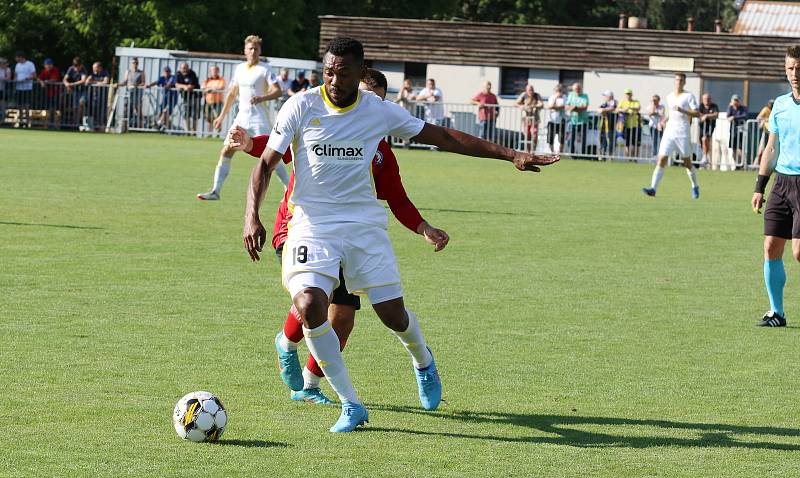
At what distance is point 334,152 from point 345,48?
1.74 ft

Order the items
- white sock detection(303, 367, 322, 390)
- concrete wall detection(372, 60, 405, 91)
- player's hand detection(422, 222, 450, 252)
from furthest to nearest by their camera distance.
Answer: concrete wall detection(372, 60, 405, 91) < white sock detection(303, 367, 322, 390) < player's hand detection(422, 222, 450, 252)

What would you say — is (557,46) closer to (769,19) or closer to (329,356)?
(769,19)

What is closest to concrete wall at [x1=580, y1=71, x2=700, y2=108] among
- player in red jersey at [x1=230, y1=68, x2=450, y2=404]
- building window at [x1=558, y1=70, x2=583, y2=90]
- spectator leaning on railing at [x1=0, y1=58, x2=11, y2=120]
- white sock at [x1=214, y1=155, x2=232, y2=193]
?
building window at [x1=558, y1=70, x2=583, y2=90]

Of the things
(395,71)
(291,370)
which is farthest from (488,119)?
(291,370)

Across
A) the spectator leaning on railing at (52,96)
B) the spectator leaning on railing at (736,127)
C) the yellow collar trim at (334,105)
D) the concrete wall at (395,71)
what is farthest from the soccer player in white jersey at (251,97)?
the concrete wall at (395,71)

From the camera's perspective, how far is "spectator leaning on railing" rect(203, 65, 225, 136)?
36.2 metres

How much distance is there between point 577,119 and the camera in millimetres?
34344

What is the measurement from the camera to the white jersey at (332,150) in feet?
22.5

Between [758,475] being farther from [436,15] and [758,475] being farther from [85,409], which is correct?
[436,15]

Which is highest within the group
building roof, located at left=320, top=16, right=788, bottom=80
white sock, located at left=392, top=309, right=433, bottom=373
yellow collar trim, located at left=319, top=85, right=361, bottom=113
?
building roof, located at left=320, top=16, right=788, bottom=80

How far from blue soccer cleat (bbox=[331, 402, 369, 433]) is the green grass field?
6 centimetres

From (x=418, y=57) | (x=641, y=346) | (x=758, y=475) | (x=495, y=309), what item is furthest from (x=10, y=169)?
(x=418, y=57)

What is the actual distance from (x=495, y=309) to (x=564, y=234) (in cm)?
594

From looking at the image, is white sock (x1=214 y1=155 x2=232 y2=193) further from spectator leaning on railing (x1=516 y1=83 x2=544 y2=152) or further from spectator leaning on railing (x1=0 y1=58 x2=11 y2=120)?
spectator leaning on railing (x1=0 y1=58 x2=11 y2=120)
